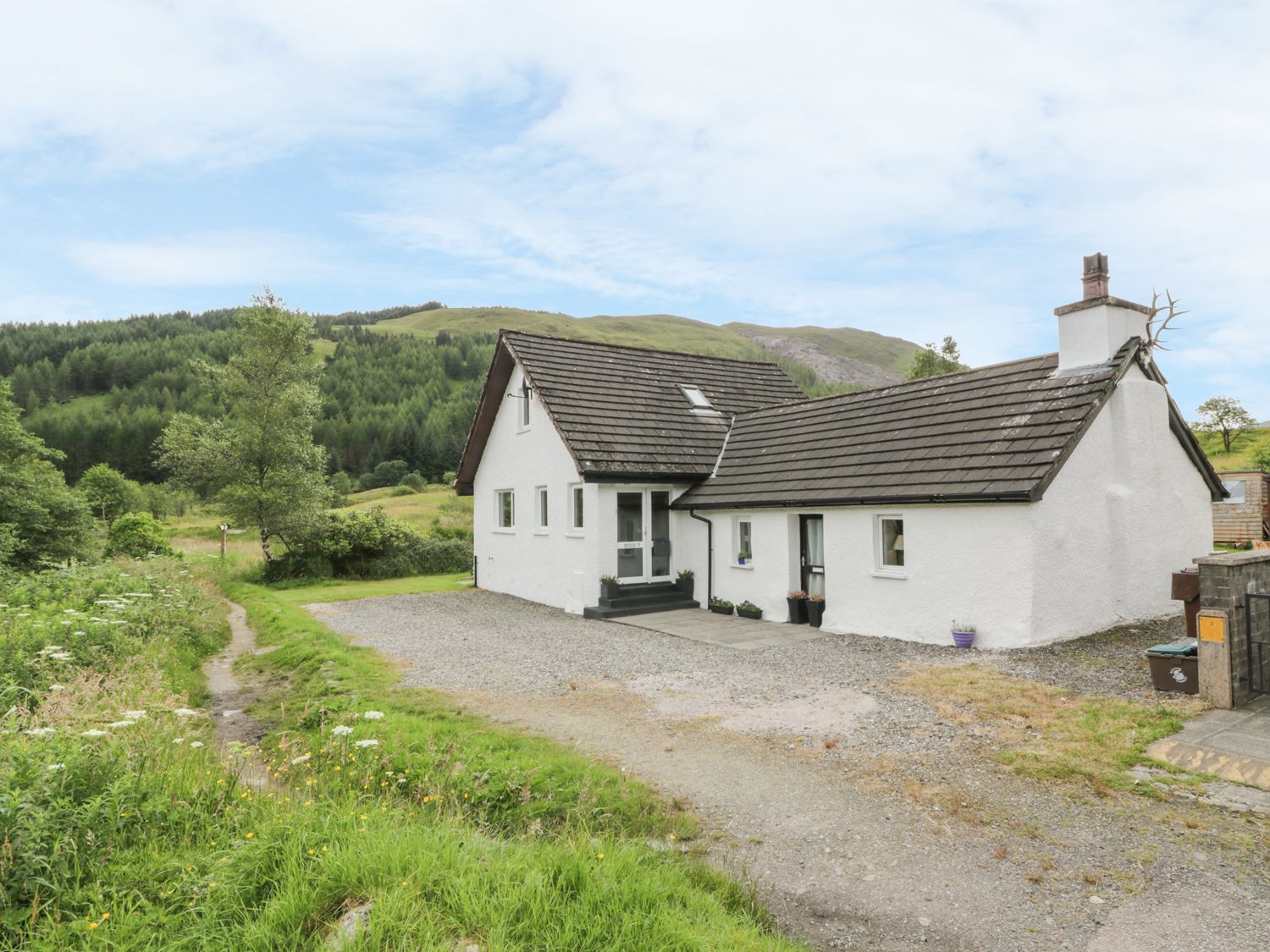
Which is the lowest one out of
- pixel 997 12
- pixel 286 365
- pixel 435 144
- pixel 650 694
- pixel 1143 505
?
pixel 650 694

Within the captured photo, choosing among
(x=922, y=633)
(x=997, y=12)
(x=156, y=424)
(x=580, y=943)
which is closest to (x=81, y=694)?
(x=580, y=943)

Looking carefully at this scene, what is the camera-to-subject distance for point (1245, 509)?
2583cm

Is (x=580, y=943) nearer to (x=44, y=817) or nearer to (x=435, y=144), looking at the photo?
(x=44, y=817)

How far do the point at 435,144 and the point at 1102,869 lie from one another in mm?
20649

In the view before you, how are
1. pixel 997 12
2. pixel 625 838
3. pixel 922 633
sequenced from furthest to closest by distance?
pixel 922 633 → pixel 997 12 → pixel 625 838

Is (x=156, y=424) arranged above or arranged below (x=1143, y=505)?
above

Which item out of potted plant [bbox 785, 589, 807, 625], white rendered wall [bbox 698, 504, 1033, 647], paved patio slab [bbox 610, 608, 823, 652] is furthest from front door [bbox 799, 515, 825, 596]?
paved patio slab [bbox 610, 608, 823, 652]

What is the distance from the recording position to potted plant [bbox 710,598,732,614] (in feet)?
54.2

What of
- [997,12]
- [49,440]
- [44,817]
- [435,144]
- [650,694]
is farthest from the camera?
[49,440]

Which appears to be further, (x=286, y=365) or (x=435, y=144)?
(x=286, y=365)

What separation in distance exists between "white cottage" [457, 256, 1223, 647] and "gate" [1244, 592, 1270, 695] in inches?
125

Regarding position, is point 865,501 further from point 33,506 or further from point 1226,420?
point 1226,420

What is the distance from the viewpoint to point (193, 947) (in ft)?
11.3

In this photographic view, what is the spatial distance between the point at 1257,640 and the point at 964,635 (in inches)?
162
